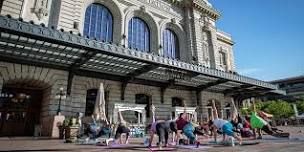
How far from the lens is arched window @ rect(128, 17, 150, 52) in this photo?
2431 cm

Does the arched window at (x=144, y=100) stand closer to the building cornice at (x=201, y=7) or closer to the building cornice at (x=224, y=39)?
the building cornice at (x=201, y=7)

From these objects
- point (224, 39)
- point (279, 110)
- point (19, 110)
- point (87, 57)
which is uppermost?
point (224, 39)

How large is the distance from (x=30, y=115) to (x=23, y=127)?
3.24 ft

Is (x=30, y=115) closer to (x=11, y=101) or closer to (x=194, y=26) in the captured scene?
(x=11, y=101)

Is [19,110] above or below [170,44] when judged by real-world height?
below

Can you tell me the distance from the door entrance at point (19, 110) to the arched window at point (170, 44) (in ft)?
49.1

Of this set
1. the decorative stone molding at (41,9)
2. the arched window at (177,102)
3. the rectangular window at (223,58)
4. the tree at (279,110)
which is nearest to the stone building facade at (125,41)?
the decorative stone molding at (41,9)

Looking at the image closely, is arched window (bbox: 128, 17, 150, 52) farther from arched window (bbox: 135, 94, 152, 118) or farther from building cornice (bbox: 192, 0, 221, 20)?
building cornice (bbox: 192, 0, 221, 20)

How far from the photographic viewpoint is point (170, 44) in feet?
91.9

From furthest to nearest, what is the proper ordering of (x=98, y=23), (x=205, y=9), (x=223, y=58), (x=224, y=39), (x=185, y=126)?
(x=224, y=39) → (x=223, y=58) → (x=205, y=9) → (x=98, y=23) → (x=185, y=126)

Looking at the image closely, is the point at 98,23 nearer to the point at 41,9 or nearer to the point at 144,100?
the point at 41,9

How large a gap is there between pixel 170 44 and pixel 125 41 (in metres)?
7.38

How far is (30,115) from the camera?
17.2 m

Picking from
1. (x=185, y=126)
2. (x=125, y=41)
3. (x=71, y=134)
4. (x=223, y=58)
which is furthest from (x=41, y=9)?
(x=223, y=58)
